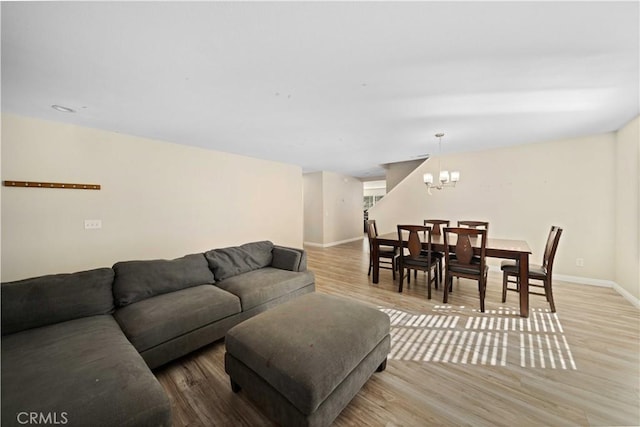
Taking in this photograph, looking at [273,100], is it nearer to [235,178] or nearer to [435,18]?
[435,18]

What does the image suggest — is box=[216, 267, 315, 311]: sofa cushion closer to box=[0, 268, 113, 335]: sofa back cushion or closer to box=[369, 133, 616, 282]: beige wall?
box=[0, 268, 113, 335]: sofa back cushion

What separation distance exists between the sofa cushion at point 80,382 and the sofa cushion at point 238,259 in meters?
1.26

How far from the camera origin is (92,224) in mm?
3115

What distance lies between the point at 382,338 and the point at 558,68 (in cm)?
260

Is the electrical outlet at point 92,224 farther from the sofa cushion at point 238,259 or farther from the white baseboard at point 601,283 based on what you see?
the white baseboard at point 601,283

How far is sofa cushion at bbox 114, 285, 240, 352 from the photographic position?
178 centimetres

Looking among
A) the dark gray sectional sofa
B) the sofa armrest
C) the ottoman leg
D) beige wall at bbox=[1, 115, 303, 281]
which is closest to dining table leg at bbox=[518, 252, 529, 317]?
the dark gray sectional sofa

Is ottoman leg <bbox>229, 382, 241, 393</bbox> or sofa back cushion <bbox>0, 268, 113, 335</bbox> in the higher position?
sofa back cushion <bbox>0, 268, 113, 335</bbox>

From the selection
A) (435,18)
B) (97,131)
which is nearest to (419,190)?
(435,18)

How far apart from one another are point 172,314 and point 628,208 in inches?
227

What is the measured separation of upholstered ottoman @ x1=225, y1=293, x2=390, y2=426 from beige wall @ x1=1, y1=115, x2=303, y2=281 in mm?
2869

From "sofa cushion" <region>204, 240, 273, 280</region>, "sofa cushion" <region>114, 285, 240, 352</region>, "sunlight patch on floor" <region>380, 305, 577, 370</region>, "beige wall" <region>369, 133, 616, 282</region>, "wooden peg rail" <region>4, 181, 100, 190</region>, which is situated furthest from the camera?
"beige wall" <region>369, 133, 616, 282</region>

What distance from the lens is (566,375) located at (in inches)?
71.3

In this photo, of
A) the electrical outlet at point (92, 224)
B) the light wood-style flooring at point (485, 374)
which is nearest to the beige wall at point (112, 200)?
the electrical outlet at point (92, 224)
